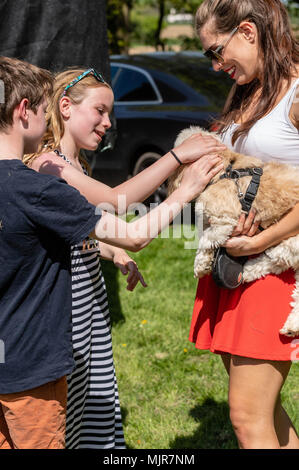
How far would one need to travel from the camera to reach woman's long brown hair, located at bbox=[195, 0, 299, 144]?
89.7 inches

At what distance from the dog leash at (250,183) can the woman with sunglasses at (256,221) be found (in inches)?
2.4

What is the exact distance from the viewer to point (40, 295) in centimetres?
198

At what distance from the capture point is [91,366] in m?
2.74

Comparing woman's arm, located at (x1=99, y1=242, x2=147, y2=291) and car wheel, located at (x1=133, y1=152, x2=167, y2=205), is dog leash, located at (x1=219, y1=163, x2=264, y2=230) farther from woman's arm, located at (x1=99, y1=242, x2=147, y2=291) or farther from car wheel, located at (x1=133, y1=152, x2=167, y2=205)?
car wheel, located at (x1=133, y1=152, x2=167, y2=205)

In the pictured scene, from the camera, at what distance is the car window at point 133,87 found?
7496mm

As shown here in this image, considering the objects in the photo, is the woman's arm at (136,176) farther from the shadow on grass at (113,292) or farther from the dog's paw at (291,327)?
the shadow on grass at (113,292)

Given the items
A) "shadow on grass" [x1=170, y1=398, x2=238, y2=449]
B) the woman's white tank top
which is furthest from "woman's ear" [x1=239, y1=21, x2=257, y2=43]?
"shadow on grass" [x1=170, y1=398, x2=238, y2=449]

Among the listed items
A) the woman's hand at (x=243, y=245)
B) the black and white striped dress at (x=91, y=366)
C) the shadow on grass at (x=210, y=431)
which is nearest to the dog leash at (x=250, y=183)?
the woman's hand at (x=243, y=245)

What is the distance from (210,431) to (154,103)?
15.7 ft

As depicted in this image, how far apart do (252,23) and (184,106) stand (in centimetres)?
479

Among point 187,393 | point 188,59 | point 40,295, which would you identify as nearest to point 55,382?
point 40,295

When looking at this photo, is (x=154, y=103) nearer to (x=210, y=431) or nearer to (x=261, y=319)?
(x=210, y=431)

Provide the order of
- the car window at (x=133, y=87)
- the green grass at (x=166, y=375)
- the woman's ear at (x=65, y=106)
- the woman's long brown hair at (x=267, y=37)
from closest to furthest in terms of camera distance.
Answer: the woman's long brown hair at (x=267, y=37) < the woman's ear at (x=65, y=106) < the green grass at (x=166, y=375) < the car window at (x=133, y=87)

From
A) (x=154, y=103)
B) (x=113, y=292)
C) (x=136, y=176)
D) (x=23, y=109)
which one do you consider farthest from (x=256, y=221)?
(x=154, y=103)
